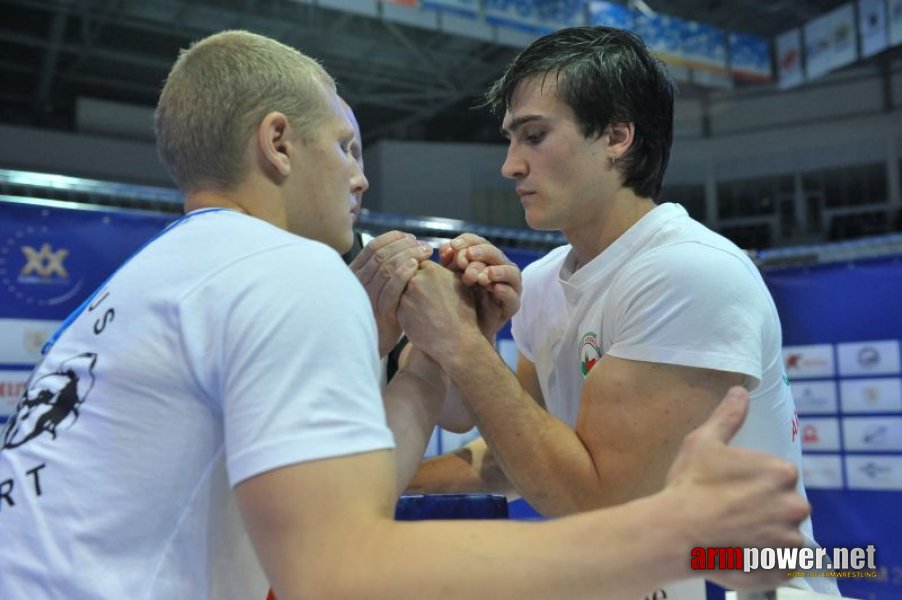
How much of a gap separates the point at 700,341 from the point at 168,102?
0.98m

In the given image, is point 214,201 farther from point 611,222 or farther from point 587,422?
point 611,222

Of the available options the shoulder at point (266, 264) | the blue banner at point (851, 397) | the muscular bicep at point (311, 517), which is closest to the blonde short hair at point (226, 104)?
the shoulder at point (266, 264)

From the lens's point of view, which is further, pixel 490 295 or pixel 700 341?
pixel 490 295

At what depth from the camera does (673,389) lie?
1464 millimetres

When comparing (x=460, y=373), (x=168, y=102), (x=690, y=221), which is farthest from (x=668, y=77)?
(x=168, y=102)

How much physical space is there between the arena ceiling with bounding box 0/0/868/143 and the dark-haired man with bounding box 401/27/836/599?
8951 mm

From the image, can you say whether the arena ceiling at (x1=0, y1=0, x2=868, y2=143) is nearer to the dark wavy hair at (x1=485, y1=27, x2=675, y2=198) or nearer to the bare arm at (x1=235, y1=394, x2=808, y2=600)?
the dark wavy hair at (x1=485, y1=27, x2=675, y2=198)

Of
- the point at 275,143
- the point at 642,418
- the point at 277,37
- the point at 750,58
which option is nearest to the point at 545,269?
the point at 642,418

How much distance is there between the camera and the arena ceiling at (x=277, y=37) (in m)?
10.1

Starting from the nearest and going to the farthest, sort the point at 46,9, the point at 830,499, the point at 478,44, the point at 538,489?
1. the point at 538,489
2. the point at 830,499
3. the point at 46,9
4. the point at 478,44

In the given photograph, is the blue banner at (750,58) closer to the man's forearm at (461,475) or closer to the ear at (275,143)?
the man's forearm at (461,475)

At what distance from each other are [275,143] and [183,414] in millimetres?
407

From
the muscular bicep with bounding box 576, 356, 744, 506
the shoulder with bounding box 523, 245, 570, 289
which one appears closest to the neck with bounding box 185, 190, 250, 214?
the muscular bicep with bounding box 576, 356, 744, 506

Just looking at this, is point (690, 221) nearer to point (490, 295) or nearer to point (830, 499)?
point (490, 295)
